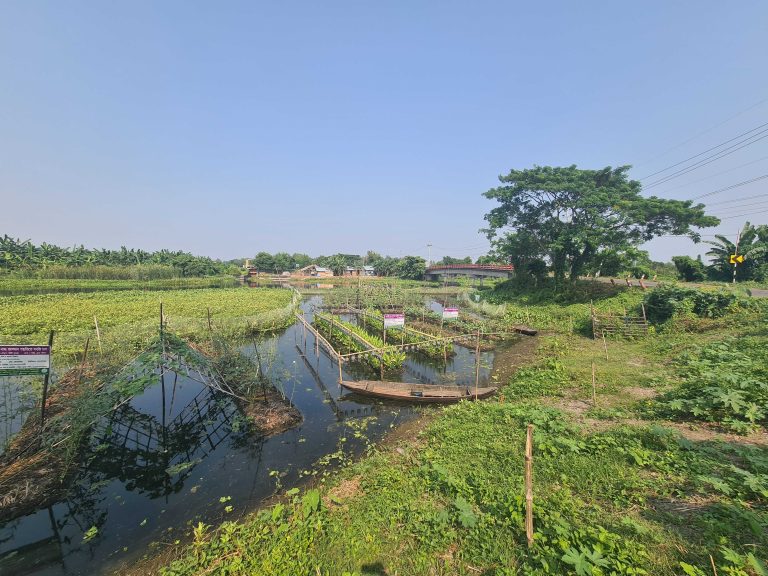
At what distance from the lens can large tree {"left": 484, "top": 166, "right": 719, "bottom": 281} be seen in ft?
82.5

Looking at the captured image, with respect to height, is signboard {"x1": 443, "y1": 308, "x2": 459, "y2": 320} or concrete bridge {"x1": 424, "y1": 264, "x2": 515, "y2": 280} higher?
concrete bridge {"x1": 424, "y1": 264, "x2": 515, "y2": 280}

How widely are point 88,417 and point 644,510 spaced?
11.7 m

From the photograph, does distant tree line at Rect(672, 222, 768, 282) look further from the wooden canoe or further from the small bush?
the wooden canoe

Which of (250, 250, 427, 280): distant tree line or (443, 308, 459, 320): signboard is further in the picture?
(250, 250, 427, 280): distant tree line

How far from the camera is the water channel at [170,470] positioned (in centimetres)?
583

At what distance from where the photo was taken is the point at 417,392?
11461 mm

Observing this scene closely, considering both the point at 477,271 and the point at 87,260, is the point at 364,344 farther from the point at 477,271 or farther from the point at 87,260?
the point at 87,260

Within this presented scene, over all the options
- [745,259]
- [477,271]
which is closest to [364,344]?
[745,259]

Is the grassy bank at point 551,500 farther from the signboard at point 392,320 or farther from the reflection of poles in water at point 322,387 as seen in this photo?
the signboard at point 392,320

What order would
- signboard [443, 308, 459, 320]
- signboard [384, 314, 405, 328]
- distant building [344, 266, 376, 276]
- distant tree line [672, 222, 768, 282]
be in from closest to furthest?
signboard [384, 314, 405, 328]
signboard [443, 308, 459, 320]
distant tree line [672, 222, 768, 282]
distant building [344, 266, 376, 276]

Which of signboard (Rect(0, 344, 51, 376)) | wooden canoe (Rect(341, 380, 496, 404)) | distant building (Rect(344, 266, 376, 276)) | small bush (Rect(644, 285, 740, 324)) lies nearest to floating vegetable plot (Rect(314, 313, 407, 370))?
wooden canoe (Rect(341, 380, 496, 404))

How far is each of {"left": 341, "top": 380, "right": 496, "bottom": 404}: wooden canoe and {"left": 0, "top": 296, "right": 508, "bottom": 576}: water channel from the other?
0.43 meters

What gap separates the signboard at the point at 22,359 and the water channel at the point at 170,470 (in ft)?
10.0

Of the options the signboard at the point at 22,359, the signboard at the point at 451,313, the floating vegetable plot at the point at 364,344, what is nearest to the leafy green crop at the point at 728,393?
the floating vegetable plot at the point at 364,344
